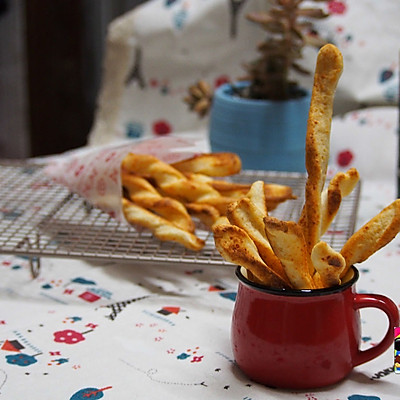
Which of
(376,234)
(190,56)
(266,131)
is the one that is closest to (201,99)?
(266,131)

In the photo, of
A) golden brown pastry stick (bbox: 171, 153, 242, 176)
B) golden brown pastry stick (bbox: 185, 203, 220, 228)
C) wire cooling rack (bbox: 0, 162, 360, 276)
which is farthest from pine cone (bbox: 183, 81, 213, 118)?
golden brown pastry stick (bbox: 185, 203, 220, 228)

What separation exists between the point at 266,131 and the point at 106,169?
0.33 metres

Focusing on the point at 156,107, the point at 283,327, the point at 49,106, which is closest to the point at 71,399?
the point at 283,327

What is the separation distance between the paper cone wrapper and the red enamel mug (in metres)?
0.35

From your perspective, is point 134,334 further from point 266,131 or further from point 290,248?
point 266,131

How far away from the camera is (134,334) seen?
0.73 meters

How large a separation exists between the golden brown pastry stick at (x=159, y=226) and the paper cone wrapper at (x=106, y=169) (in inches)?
0.6

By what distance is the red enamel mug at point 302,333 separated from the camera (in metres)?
0.60

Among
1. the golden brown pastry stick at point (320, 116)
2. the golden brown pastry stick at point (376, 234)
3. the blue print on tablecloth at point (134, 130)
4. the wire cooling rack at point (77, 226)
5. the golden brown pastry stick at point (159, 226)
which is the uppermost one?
the golden brown pastry stick at point (320, 116)

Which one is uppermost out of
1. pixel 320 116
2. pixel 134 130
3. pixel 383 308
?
pixel 320 116

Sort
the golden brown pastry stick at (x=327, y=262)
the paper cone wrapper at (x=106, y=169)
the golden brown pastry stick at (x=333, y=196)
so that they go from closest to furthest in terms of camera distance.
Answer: the golden brown pastry stick at (x=327, y=262) < the golden brown pastry stick at (x=333, y=196) < the paper cone wrapper at (x=106, y=169)

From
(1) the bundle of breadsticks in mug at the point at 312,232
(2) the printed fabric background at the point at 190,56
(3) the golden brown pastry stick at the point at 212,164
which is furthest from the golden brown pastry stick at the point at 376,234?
(2) the printed fabric background at the point at 190,56

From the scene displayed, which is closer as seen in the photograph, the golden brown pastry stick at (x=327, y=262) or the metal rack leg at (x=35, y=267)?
the golden brown pastry stick at (x=327, y=262)

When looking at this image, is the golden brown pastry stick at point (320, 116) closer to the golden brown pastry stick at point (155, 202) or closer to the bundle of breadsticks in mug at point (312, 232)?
the bundle of breadsticks in mug at point (312, 232)
